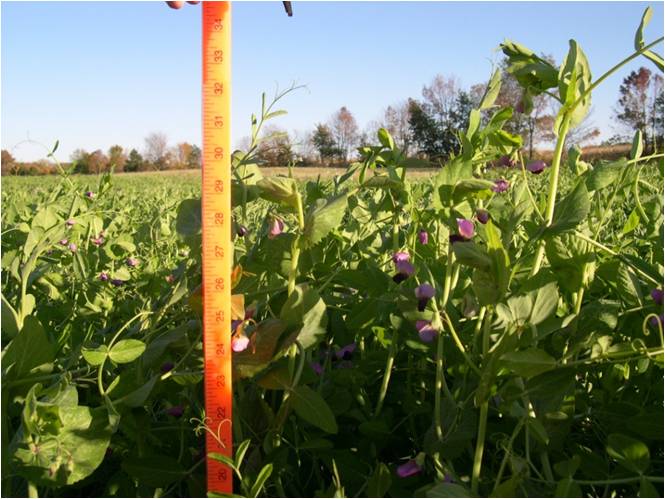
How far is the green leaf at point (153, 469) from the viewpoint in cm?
101

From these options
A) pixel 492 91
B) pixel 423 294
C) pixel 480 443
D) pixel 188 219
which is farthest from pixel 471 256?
pixel 188 219

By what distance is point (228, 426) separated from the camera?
3.12ft

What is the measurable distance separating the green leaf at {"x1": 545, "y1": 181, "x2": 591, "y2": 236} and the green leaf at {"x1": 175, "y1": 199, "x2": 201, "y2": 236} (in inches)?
20.8

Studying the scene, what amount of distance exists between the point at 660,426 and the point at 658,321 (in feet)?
0.49

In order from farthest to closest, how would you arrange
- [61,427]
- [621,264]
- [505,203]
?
[505,203]
[621,264]
[61,427]

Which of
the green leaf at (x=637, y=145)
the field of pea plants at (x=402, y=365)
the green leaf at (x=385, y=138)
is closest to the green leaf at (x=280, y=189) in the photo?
the field of pea plants at (x=402, y=365)

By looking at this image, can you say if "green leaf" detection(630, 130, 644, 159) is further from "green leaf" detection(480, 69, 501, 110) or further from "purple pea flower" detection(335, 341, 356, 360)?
"purple pea flower" detection(335, 341, 356, 360)

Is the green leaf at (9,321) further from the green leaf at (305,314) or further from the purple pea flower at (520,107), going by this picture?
the purple pea flower at (520,107)

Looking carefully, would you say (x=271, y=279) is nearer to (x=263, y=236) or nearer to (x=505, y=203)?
(x=263, y=236)

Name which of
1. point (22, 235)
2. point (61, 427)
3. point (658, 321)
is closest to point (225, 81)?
point (61, 427)

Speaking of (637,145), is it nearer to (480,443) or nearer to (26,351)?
(480,443)

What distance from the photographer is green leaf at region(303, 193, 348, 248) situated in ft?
3.23

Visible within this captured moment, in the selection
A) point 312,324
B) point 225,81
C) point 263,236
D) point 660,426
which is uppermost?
point 225,81

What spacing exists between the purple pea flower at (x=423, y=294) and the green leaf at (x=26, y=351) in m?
0.53
